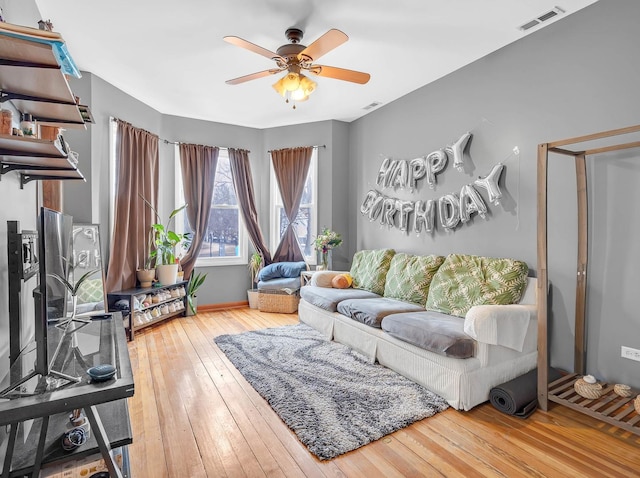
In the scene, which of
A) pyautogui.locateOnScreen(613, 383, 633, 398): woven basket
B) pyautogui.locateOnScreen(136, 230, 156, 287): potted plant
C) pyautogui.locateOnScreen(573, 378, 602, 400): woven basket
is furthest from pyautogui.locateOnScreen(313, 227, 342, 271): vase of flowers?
pyautogui.locateOnScreen(613, 383, 633, 398): woven basket

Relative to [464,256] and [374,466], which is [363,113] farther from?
[374,466]

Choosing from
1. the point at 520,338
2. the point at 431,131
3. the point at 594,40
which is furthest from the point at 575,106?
the point at 520,338

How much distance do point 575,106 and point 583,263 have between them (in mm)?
1190

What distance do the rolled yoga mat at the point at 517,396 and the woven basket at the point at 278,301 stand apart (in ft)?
10.1

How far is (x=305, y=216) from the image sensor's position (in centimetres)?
561

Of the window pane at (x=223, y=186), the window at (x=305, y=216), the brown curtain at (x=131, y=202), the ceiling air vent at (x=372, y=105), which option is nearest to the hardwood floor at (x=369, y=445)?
the brown curtain at (x=131, y=202)

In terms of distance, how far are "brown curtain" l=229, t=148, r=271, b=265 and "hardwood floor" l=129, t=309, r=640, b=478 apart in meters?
2.98

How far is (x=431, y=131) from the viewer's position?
3.94 m

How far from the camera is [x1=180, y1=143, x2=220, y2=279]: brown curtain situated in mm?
5129

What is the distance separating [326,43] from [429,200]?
2.07 metres

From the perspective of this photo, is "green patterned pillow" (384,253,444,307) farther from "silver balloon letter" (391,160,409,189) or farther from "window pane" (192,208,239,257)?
"window pane" (192,208,239,257)

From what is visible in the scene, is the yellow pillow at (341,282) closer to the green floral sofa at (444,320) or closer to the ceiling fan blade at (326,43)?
the green floral sofa at (444,320)

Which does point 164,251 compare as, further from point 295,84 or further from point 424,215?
point 424,215

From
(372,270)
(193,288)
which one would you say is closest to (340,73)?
(372,270)
